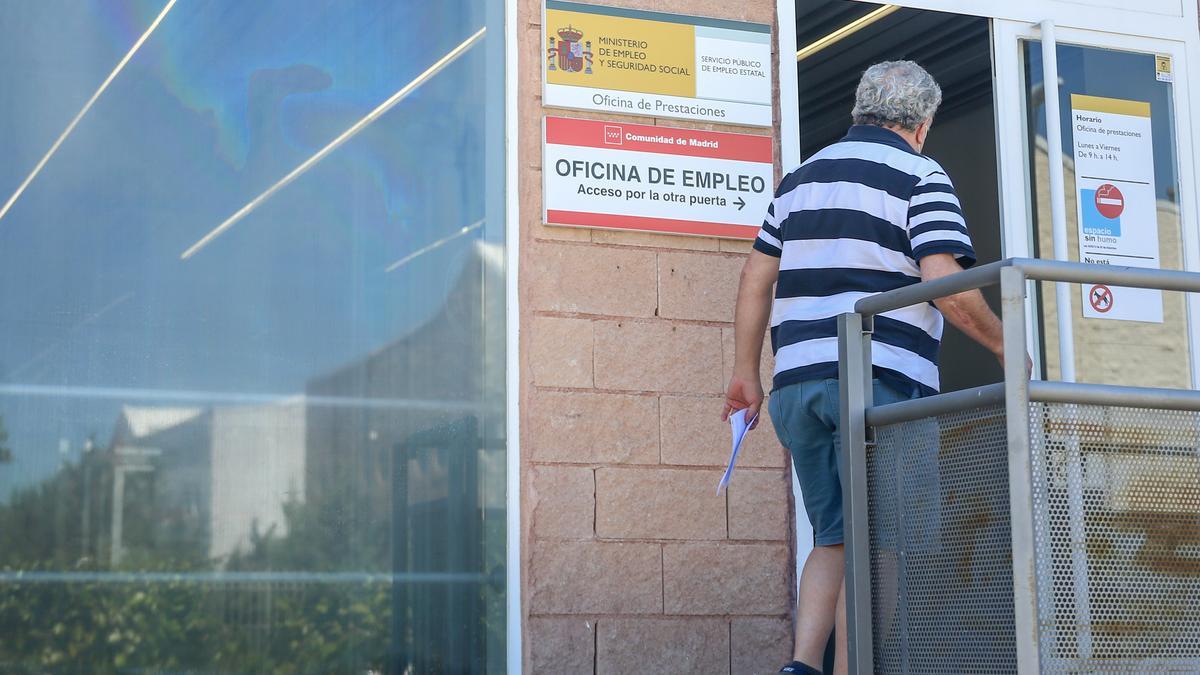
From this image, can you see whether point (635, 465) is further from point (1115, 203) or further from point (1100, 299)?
point (1115, 203)

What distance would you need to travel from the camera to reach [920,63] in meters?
6.75

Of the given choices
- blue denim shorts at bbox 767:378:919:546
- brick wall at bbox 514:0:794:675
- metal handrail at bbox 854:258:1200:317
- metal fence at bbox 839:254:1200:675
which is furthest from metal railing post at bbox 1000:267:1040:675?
brick wall at bbox 514:0:794:675

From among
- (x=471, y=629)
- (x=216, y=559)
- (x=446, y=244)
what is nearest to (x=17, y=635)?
(x=216, y=559)

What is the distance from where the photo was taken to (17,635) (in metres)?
4.79

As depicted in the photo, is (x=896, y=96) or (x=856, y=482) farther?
(x=896, y=96)

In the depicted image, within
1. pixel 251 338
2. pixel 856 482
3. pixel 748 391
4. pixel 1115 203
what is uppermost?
pixel 1115 203

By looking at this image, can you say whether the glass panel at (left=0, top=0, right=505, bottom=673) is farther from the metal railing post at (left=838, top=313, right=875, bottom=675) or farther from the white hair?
the metal railing post at (left=838, top=313, right=875, bottom=675)

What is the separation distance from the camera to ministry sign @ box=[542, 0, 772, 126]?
18.4ft

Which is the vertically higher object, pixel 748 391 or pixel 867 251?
pixel 867 251

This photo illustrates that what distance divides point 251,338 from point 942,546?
2526 millimetres

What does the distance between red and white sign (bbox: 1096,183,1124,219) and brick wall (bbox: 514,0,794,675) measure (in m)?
1.59

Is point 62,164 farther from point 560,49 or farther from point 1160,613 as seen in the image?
point 1160,613

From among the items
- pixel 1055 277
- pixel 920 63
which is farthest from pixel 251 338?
pixel 920 63

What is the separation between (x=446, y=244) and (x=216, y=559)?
1.26 meters
